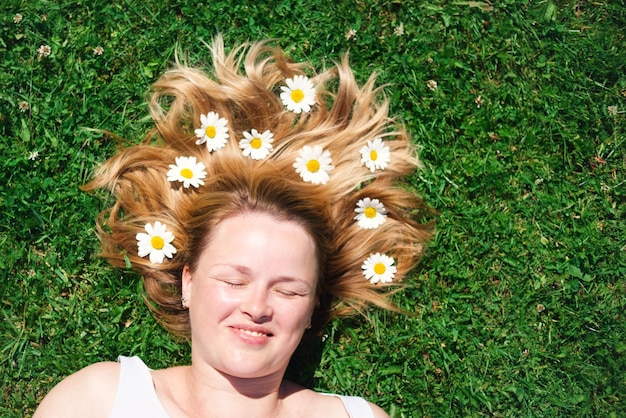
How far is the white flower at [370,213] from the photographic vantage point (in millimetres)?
4367

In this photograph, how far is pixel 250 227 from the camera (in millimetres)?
3850

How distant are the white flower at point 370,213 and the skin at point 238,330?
511 millimetres

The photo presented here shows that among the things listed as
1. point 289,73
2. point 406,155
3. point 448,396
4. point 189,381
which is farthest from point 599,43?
point 189,381

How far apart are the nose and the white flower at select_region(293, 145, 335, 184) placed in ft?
2.61

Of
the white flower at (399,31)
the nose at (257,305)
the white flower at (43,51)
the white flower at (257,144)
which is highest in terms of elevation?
the white flower at (399,31)

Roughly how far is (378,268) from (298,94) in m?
1.20

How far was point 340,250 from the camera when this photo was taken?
4.34 meters

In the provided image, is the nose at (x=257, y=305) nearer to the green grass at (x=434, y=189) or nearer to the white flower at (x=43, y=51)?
the green grass at (x=434, y=189)

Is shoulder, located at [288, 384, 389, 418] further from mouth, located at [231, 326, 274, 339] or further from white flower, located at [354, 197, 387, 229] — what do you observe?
white flower, located at [354, 197, 387, 229]

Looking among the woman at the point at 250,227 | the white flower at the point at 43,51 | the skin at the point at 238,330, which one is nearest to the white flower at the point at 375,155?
the woman at the point at 250,227

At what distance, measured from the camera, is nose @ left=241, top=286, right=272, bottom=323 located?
11.9ft

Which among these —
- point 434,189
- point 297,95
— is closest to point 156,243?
point 297,95

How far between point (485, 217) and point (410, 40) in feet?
4.35

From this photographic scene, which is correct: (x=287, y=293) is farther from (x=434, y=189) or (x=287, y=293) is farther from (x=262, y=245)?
(x=434, y=189)
